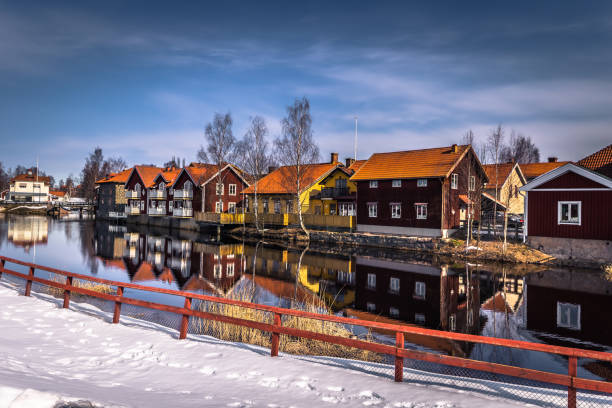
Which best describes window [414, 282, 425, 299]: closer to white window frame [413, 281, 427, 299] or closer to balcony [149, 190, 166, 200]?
white window frame [413, 281, 427, 299]

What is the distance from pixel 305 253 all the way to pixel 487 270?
14139 millimetres

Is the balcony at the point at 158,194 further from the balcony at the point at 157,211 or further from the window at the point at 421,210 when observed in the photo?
the window at the point at 421,210

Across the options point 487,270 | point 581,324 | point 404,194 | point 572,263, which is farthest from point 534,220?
point 581,324

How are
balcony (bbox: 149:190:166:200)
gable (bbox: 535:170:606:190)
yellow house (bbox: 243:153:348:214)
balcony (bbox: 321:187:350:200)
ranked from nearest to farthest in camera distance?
gable (bbox: 535:170:606:190) < balcony (bbox: 321:187:350:200) < yellow house (bbox: 243:153:348:214) < balcony (bbox: 149:190:166:200)

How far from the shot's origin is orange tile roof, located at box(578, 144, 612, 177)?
97.7 feet

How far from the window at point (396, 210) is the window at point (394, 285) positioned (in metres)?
16.7

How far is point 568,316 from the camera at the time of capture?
48.5 feet

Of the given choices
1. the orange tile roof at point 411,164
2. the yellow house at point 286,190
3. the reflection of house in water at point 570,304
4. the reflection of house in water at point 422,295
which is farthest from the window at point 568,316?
the yellow house at point 286,190

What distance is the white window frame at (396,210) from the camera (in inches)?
1492

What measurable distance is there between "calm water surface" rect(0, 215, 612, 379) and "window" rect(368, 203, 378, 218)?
259 inches

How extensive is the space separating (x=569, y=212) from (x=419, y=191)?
12412 mm

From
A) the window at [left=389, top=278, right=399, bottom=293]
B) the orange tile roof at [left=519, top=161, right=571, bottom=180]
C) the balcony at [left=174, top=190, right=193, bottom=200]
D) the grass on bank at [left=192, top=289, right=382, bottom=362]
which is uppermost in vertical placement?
the orange tile roof at [left=519, top=161, right=571, bottom=180]

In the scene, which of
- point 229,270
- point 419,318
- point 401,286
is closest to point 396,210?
point 401,286

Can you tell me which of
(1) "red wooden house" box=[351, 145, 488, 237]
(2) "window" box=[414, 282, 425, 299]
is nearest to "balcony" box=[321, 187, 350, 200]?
(1) "red wooden house" box=[351, 145, 488, 237]
